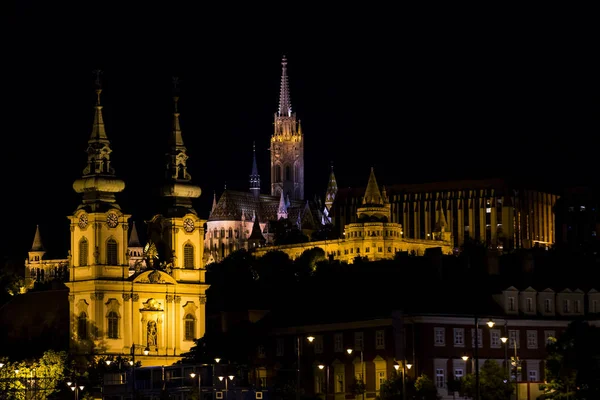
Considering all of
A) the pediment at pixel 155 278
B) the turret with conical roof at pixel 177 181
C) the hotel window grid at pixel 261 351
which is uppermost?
the turret with conical roof at pixel 177 181

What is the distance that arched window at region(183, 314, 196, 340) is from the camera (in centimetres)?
19025

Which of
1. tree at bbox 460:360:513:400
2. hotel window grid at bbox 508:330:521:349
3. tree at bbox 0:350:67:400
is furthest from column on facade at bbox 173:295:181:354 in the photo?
tree at bbox 460:360:513:400

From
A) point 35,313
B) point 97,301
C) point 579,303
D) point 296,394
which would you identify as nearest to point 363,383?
point 296,394

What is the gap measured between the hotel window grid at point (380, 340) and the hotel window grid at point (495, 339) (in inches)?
308

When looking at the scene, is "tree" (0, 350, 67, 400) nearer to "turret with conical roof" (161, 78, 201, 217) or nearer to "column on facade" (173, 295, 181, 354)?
"column on facade" (173, 295, 181, 354)

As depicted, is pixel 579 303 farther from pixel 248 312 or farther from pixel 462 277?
pixel 248 312

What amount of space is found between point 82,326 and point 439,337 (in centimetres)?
4457

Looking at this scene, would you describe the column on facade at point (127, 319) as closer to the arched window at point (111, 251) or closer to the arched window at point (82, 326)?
the arched window at point (111, 251)

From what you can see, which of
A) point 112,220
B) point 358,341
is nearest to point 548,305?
point 358,341

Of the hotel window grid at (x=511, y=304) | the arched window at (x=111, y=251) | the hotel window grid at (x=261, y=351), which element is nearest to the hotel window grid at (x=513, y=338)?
the hotel window grid at (x=511, y=304)

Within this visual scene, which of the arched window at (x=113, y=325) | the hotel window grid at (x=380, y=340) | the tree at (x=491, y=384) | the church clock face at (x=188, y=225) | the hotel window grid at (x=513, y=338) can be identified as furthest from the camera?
the church clock face at (x=188, y=225)

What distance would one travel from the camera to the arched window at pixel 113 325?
184750 mm

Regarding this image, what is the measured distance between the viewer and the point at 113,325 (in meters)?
185

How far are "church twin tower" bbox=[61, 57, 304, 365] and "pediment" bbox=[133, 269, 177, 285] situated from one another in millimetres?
89
